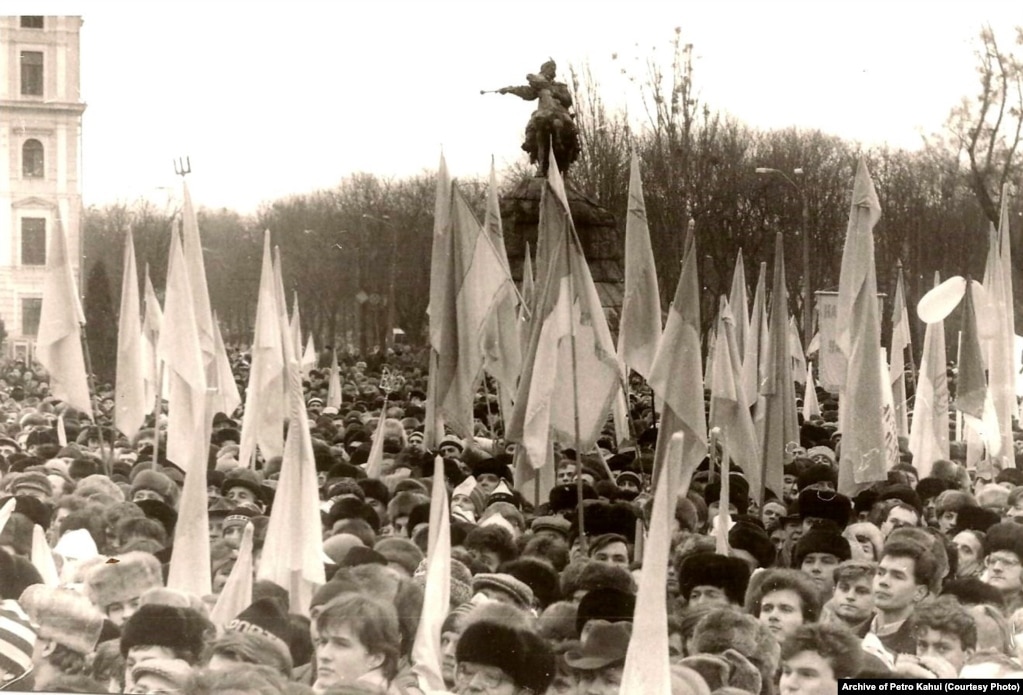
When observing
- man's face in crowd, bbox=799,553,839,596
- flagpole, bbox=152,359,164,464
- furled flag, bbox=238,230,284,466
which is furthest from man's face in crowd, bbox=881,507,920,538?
flagpole, bbox=152,359,164,464

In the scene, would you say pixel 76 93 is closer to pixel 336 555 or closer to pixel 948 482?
pixel 336 555

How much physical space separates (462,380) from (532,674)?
3090 millimetres

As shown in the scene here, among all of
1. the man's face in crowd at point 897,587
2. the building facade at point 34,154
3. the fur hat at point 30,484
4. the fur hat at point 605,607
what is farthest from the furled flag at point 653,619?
the building facade at point 34,154

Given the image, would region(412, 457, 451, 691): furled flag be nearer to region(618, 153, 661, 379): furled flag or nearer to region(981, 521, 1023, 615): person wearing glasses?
region(618, 153, 661, 379): furled flag

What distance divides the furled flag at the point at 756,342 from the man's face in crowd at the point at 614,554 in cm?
216

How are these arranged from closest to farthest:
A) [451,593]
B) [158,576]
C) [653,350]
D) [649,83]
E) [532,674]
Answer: [532,674] < [451,593] < [158,576] < [653,350] < [649,83]

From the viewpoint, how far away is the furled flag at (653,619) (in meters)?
7.17

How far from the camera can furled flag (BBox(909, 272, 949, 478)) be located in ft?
36.0

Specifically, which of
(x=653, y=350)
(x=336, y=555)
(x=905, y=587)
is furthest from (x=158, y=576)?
(x=905, y=587)

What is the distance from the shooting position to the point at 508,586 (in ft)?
28.1

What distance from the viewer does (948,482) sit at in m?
10.5

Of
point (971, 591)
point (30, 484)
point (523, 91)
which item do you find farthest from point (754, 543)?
point (30, 484)

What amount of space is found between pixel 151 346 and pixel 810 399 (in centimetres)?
471

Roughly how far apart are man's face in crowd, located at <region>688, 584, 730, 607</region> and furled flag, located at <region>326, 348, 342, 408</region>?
3.61 meters
